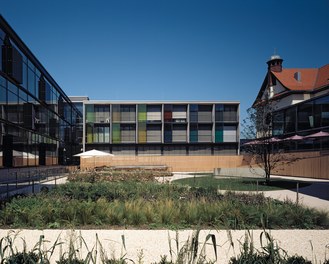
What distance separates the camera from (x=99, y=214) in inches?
336

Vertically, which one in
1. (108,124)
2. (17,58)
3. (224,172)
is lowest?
(224,172)

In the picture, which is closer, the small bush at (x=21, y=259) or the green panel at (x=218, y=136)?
the small bush at (x=21, y=259)

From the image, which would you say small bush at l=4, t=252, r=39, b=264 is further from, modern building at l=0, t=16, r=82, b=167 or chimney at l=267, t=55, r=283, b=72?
chimney at l=267, t=55, r=283, b=72

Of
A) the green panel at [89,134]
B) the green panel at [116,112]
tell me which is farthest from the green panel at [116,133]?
the green panel at [89,134]

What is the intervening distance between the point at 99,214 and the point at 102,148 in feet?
143

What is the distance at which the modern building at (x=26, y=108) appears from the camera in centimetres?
2033

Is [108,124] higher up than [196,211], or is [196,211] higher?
[108,124]

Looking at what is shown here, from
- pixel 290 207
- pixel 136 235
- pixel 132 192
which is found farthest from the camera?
pixel 132 192

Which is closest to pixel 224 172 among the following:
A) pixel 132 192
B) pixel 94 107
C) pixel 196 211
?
pixel 132 192

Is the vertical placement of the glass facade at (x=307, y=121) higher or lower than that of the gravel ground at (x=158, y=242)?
higher

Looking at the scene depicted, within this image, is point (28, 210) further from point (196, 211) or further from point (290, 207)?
point (290, 207)

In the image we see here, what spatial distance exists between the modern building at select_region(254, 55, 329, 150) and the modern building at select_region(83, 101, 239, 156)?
8988mm

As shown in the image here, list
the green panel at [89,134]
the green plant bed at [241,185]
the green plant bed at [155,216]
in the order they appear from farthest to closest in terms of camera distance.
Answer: the green panel at [89,134] → the green plant bed at [241,185] → the green plant bed at [155,216]

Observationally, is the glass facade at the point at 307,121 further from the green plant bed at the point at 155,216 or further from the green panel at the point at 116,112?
the green panel at the point at 116,112
